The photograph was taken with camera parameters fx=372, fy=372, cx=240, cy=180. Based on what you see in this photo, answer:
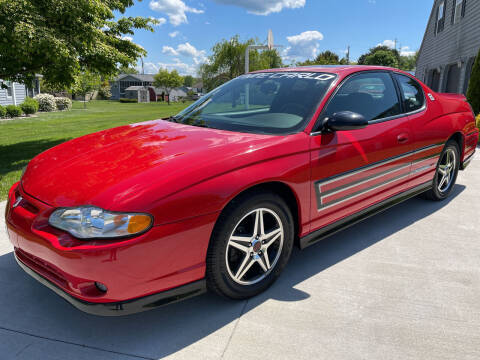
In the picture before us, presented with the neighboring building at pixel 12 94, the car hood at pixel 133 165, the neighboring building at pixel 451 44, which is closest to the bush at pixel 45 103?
the neighboring building at pixel 12 94

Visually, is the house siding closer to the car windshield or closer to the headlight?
the car windshield

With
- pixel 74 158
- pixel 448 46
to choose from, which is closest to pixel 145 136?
pixel 74 158

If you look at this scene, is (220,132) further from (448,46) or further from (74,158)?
(448,46)

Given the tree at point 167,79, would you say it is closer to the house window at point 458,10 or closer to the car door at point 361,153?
the house window at point 458,10

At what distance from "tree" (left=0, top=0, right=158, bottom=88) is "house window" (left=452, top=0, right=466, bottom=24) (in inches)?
518

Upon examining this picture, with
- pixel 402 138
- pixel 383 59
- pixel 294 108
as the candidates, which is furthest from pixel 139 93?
pixel 294 108

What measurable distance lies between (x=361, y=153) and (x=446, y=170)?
7.02 ft

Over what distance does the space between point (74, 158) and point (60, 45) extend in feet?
17.0

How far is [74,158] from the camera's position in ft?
8.77

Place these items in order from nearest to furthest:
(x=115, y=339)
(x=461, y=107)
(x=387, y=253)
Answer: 1. (x=115, y=339)
2. (x=387, y=253)
3. (x=461, y=107)

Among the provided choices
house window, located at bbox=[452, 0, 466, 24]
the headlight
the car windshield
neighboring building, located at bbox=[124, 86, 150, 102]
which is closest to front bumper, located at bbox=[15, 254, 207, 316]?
the headlight

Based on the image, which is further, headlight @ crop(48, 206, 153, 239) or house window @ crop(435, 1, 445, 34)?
house window @ crop(435, 1, 445, 34)

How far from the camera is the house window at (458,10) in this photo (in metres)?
14.5

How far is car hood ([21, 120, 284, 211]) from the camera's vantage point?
2.06 metres
